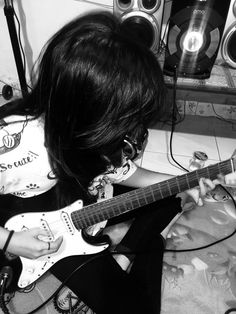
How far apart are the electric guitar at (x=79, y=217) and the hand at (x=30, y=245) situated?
0.09 ft

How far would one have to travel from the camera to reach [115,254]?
885 millimetres

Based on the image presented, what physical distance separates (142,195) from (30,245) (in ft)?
1.09

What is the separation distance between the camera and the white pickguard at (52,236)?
0.72 metres

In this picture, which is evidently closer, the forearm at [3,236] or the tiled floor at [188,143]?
the forearm at [3,236]

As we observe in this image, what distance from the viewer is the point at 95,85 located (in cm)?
49

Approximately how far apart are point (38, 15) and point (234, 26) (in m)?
1.04

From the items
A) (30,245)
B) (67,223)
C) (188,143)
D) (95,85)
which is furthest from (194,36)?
(30,245)

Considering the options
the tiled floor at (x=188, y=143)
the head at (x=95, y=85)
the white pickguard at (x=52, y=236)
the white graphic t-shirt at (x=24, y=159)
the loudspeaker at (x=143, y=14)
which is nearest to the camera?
the head at (x=95, y=85)

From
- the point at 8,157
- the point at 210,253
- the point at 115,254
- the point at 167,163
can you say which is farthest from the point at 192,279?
the point at 8,157

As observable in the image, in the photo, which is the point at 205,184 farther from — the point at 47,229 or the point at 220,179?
the point at 47,229

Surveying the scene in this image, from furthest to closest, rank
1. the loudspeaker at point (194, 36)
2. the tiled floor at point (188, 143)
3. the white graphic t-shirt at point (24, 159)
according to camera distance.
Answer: the tiled floor at point (188, 143) < the loudspeaker at point (194, 36) < the white graphic t-shirt at point (24, 159)

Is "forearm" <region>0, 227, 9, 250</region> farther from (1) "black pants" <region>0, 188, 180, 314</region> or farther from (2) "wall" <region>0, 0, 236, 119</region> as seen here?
(2) "wall" <region>0, 0, 236, 119</region>

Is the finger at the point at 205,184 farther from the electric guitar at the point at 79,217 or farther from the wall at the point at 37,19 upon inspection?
the wall at the point at 37,19

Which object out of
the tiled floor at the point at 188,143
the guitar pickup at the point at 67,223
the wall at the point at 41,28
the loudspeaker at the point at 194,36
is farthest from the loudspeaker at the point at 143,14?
the guitar pickup at the point at 67,223
